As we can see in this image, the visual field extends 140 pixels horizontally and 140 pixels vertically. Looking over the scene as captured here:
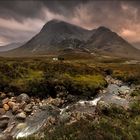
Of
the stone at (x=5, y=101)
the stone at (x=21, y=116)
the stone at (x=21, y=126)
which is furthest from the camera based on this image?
the stone at (x=5, y=101)

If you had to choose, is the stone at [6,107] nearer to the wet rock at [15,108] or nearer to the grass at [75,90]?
the wet rock at [15,108]

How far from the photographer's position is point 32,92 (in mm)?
34438

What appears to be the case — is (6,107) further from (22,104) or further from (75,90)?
(75,90)

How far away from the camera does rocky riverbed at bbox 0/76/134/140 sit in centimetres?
1894

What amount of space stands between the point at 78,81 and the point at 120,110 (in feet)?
67.2

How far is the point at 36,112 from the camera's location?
85.8 ft

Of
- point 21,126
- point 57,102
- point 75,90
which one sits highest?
point 21,126

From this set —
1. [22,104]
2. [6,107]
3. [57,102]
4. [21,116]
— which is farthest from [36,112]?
[57,102]

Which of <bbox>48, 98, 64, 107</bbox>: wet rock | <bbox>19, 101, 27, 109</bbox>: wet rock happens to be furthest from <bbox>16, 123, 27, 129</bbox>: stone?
<bbox>48, 98, 64, 107</bbox>: wet rock

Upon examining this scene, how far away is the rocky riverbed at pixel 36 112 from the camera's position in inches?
746

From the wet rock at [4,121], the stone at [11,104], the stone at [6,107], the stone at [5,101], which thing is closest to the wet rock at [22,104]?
the stone at [11,104]

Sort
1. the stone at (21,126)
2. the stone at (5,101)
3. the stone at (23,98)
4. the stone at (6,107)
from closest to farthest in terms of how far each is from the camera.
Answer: the stone at (21,126)
the stone at (6,107)
the stone at (5,101)
the stone at (23,98)

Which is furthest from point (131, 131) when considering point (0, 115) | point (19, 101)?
point (19, 101)

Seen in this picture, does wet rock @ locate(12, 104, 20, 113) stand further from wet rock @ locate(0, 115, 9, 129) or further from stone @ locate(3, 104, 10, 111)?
wet rock @ locate(0, 115, 9, 129)
